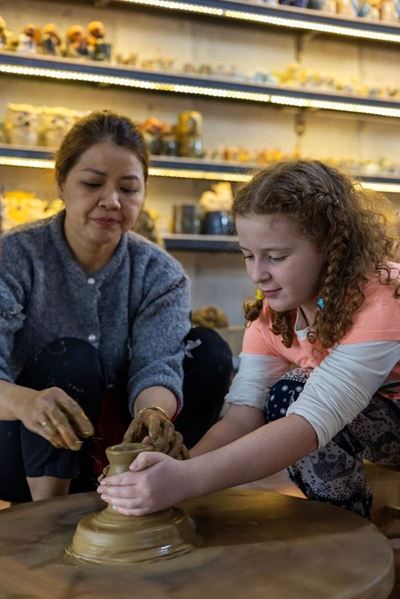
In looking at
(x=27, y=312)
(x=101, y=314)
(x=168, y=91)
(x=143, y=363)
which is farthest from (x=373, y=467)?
(x=168, y=91)

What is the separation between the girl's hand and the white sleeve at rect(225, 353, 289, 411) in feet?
1.77

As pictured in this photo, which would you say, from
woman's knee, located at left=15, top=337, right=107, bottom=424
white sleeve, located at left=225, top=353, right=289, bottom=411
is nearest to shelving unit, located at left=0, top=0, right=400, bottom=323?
woman's knee, located at left=15, top=337, right=107, bottom=424

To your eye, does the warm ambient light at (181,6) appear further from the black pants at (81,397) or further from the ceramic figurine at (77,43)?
the black pants at (81,397)

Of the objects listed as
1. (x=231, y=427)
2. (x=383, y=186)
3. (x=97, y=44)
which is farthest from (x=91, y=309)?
(x=383, y=186)

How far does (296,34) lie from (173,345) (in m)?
3.76

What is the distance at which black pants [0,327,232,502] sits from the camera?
185 centimetres

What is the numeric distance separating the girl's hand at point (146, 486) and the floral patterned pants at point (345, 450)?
0.48m

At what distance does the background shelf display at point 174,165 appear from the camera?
14.1 ft

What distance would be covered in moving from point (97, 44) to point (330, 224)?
10.5ft

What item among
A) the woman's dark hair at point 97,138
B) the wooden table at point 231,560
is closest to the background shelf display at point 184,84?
the woman's dark hair at point 97,138

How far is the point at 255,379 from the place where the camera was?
188 centimetres

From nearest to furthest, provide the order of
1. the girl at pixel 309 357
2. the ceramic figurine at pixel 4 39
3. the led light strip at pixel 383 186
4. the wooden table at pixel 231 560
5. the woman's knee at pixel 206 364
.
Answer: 1. the wooden table at pixel 231 560
2. the girl at pixel 309 357
3. the woman's knee at pixel 206 364
4. the ceramic figurine at pixel 4 39
5. the led light strip at pixel 383 186

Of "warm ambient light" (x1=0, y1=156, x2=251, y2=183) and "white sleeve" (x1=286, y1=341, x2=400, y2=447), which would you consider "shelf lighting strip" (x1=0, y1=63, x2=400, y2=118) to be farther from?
"white sleeve" (x1=286, y1=341, x2=400, y2=447)

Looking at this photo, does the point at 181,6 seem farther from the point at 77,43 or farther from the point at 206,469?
the point at 206,469
